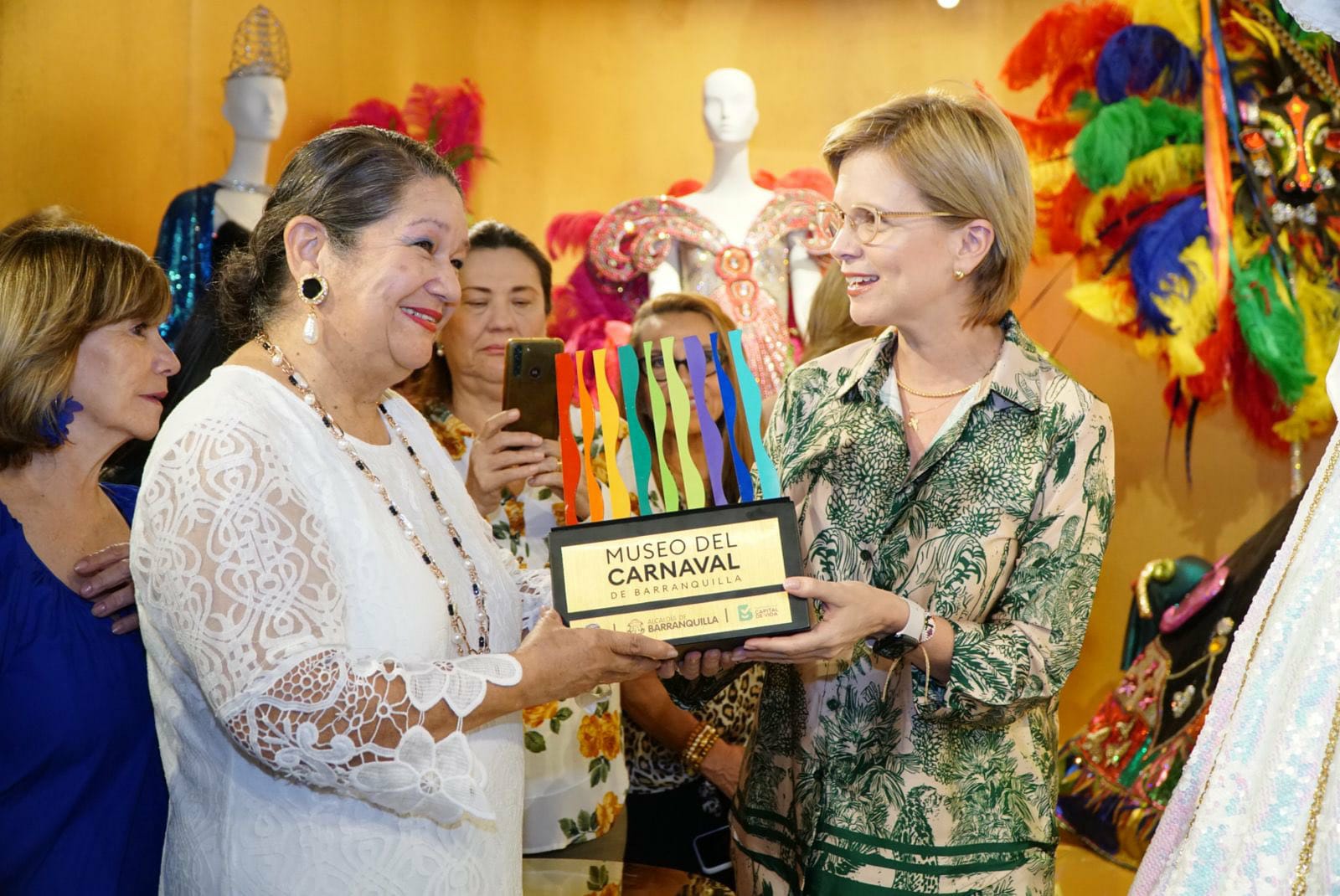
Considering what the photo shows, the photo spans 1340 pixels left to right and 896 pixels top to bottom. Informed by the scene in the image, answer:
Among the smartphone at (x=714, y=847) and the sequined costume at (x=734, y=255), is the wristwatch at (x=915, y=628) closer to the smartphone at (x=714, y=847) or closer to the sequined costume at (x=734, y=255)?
the smartphone at (x=714, y=847)

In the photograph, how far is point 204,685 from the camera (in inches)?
52.5

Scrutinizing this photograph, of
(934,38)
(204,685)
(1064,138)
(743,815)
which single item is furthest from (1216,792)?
(934,38)

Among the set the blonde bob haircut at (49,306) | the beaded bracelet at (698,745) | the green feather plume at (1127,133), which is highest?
the green feather plume at (1127,133)

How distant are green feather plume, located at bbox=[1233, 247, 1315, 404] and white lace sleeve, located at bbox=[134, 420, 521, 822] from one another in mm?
2991

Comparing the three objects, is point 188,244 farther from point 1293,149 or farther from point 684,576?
point 1293,149

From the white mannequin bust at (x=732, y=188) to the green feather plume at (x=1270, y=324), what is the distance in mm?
1195

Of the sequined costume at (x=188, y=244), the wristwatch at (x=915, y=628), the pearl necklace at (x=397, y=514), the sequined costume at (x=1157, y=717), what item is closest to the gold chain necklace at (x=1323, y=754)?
the wristwatch at (x=915, y=628)

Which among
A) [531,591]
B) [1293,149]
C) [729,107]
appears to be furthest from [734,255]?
[531,591]

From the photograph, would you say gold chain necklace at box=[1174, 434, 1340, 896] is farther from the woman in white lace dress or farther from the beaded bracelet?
the beaded bracelet

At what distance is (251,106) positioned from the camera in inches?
137

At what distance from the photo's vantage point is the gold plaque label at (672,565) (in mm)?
1562

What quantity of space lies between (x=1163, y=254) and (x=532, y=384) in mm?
2291

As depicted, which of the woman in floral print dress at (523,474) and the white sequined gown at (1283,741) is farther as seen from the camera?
the woman in floral print dress at (523,474)

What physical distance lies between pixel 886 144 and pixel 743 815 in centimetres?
94
